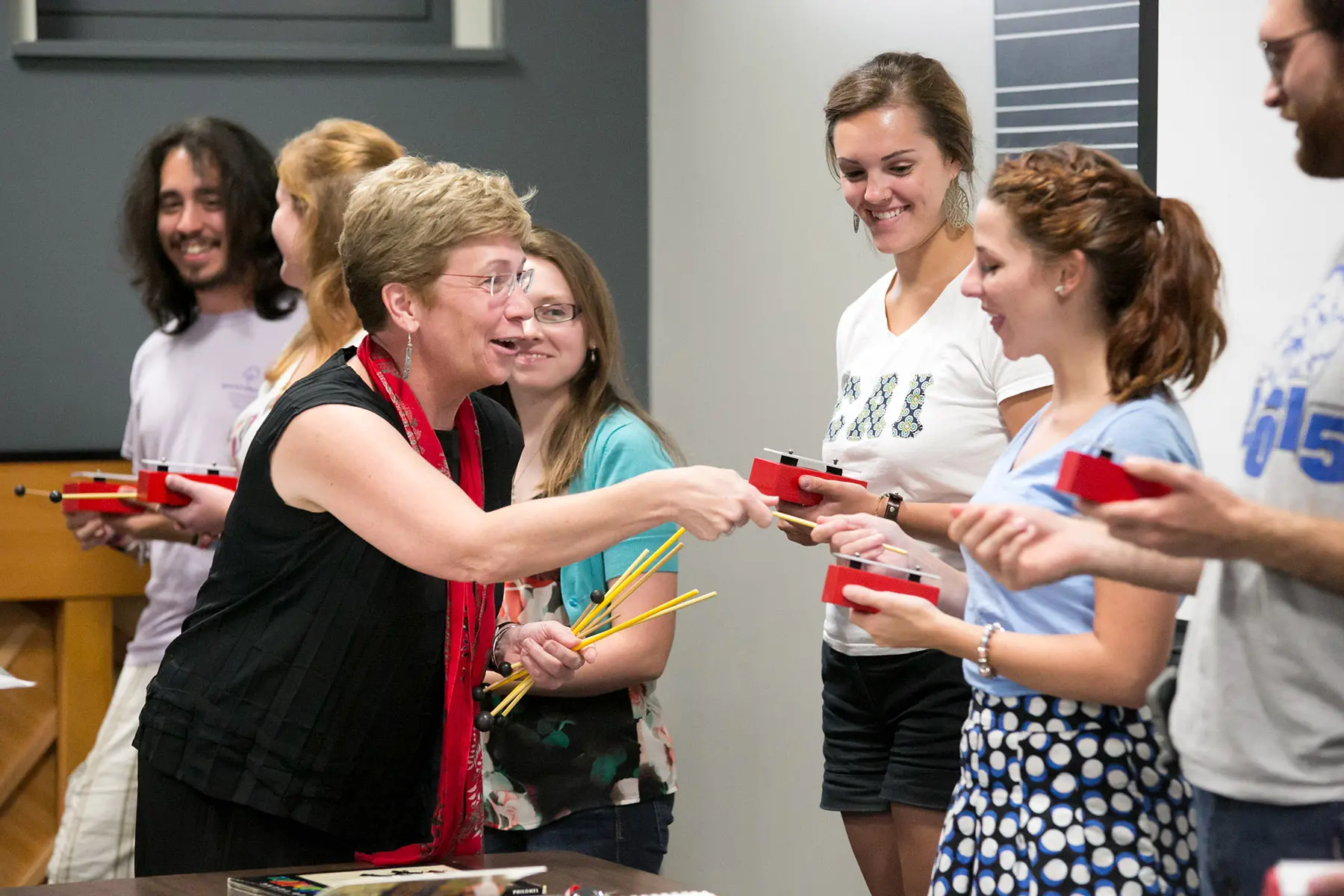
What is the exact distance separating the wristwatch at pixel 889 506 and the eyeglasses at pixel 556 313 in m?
0.71

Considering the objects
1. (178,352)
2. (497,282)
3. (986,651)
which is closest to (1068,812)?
(986,651)

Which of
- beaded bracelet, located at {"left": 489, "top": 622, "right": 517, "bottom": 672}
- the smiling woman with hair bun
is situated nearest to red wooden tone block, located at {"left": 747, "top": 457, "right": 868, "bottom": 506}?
the smiling woman with hair bun

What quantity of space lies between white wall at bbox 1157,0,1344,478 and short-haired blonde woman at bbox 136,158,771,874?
92 cm

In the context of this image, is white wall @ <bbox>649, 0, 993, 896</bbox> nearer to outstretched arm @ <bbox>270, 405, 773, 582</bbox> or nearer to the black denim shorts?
the black denim shorts

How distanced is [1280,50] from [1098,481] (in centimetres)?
51

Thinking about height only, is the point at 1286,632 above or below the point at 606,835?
above

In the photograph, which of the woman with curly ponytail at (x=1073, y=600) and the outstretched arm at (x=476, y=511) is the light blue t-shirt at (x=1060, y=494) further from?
the outstretched arm at (x=476, y=511)

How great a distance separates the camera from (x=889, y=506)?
2.26 metres

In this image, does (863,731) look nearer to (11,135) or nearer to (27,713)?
(27,713)

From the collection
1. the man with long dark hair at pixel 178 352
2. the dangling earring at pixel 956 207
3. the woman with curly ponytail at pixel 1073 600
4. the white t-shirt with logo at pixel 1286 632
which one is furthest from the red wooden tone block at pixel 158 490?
the white t-shirt with logo at pixel 1286 632

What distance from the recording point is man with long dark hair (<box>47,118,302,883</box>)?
352 centimetres

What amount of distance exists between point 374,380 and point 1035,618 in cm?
93

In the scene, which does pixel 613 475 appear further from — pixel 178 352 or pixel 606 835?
pixel 178 352

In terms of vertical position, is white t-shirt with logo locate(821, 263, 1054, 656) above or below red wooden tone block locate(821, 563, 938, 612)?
above
